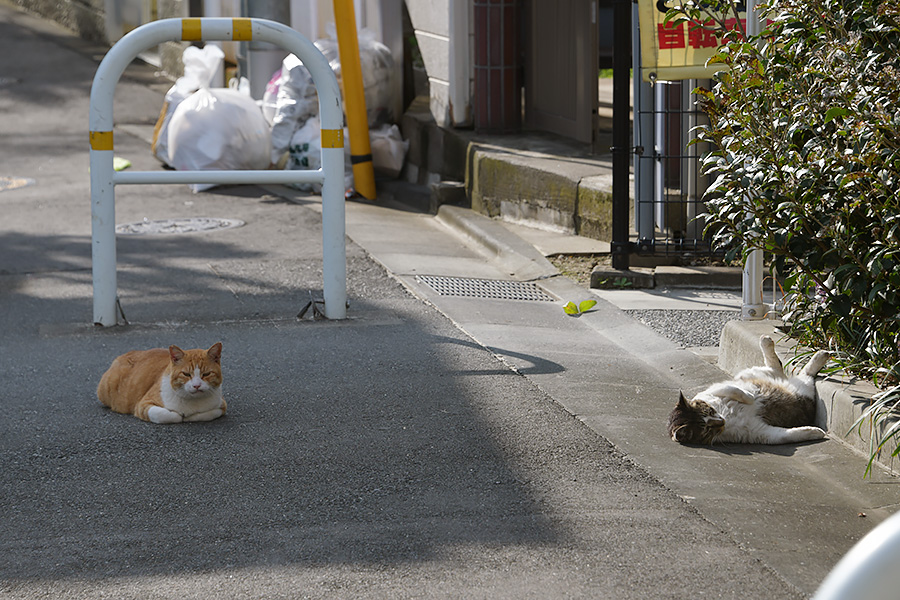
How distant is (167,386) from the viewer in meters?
4.45

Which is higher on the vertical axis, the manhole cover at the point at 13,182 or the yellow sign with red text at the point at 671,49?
the yellow sign with red text at the point at 671,49

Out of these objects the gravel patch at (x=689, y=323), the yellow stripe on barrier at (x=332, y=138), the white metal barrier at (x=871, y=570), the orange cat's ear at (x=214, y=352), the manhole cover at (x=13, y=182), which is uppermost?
the yellow stripe on barrier at (x=332, y=138)

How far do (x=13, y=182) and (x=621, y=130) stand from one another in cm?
726

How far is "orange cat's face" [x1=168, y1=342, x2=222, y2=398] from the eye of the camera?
4316 millimetres

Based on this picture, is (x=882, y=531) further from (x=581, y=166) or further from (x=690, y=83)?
(x=581, y=166)

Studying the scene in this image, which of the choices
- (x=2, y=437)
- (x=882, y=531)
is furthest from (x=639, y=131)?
(x=882, y=531)

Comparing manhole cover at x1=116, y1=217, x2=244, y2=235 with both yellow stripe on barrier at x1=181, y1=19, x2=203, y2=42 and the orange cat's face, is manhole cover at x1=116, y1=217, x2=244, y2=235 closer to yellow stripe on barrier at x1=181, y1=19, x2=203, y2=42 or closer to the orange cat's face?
yellow stripe on barrier at x1=181, y1=19, x2=203, y2=42

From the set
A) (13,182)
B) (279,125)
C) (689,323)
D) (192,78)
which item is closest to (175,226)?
(279,125)

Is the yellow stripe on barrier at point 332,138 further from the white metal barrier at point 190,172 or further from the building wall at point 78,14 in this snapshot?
the building wall at point 78,14

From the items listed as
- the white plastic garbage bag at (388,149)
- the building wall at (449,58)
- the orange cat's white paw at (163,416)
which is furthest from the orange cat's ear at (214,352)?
the white plastic garbage bag at (388,149)

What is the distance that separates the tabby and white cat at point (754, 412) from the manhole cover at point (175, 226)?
5.80m

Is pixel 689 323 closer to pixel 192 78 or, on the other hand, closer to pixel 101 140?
pixel 101 140

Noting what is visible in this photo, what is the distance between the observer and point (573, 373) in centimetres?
523

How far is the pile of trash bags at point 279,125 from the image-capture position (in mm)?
10922
